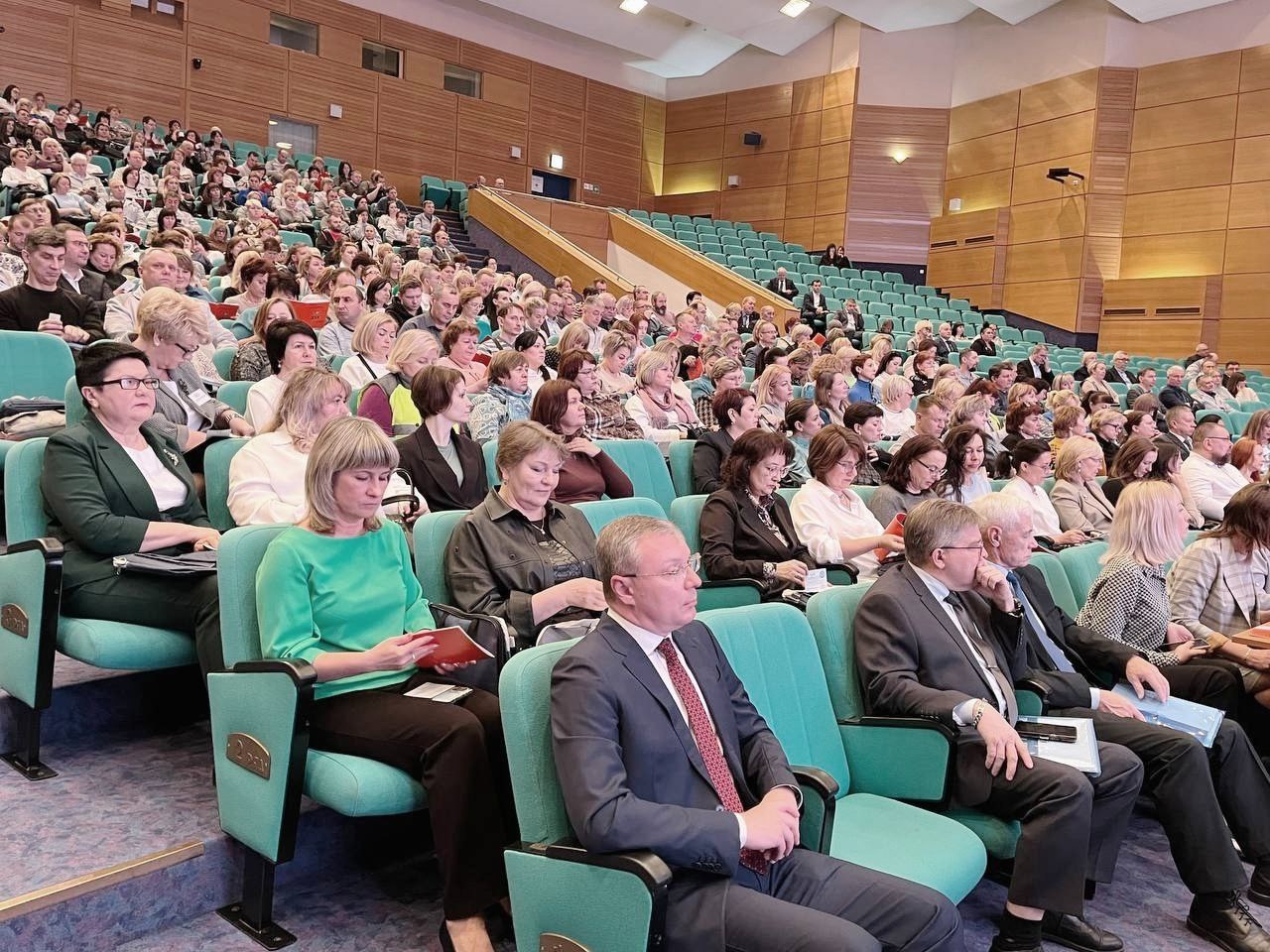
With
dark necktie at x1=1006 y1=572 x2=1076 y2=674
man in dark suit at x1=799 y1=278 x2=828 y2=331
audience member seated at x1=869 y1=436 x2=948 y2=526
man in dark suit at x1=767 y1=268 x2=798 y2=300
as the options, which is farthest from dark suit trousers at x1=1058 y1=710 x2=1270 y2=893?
man in dark suit at x1=767 y1=268 x2=798 y2=300

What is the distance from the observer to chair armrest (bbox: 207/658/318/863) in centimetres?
163

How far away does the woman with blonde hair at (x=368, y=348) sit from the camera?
3.60 m

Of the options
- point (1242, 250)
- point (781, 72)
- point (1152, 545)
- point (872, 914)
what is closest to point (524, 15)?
point (781, 72)

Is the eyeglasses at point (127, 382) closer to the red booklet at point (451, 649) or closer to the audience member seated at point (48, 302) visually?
the red booklet at point (451, 649)

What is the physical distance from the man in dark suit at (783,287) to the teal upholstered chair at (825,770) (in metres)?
9.54

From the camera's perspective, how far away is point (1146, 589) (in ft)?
8.47

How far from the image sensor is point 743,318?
30.1ft

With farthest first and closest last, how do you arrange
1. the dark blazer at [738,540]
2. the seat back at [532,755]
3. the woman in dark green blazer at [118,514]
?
1. the dark blazer at [738,540]
2. the woman in dark green blazer at [118,514]
3. the seat back at [532,755]

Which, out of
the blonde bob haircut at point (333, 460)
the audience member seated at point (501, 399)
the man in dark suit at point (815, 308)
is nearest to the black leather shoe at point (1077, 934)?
the blonde bob haircut at point (333, 460)

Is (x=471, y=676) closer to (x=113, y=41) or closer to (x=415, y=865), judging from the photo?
(x=415, y=865)

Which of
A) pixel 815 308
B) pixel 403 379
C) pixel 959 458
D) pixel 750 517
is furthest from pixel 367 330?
pixel 815 308

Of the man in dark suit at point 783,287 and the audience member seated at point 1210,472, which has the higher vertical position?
the man in dark suit at point 783,287

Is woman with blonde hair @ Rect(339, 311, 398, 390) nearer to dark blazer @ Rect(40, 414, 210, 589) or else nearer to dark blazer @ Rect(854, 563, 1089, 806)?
dark blazer @ Rect(40, 414, 210, 589)

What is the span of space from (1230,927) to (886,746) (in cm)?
75
